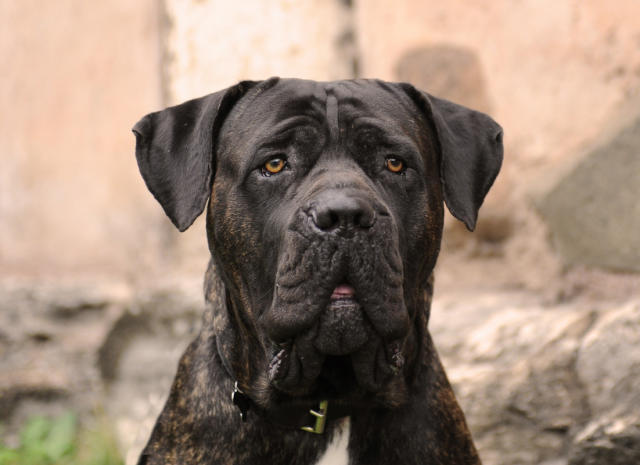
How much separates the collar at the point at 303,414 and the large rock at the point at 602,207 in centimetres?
171

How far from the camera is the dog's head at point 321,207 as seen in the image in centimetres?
265

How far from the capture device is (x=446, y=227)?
15.4ft

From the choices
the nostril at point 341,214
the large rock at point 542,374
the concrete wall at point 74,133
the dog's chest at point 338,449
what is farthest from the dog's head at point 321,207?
the concrete wall at point 74,133

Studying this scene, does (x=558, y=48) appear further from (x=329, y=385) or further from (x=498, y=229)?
(x=329, y=385)

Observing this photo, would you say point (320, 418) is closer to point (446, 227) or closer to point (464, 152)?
point (464, 152)

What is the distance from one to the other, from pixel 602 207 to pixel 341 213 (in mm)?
1985

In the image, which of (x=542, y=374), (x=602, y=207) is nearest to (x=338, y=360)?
(x=542, y=374)

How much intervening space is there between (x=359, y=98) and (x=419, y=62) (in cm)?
163

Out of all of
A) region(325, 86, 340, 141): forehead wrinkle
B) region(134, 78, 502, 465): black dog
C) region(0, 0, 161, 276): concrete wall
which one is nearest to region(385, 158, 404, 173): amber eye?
region(134, 78, 502, 465): black dog

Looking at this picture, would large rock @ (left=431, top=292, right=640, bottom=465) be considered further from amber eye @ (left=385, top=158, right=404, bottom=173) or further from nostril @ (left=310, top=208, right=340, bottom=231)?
nostril @ (left=310, top=208, right=340, bottom=231)

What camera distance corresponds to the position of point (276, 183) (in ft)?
9.66

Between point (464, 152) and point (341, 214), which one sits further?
point (464, 152)

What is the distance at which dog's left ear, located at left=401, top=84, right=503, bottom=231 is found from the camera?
3.17 m

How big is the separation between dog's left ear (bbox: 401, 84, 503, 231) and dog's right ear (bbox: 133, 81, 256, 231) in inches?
25.5
